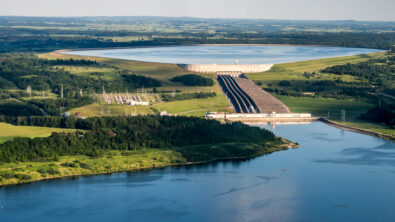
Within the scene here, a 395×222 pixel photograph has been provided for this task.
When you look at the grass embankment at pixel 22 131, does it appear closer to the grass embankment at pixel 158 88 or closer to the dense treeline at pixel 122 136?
the dense treeline at pixel 122 136

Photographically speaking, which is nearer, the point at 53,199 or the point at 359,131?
the point at 53,199

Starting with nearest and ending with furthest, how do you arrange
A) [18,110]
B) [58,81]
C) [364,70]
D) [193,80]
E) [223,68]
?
[18,110]
[193,80]
[58,81]
[223,68]
[364,70]

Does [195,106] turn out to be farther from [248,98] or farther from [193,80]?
[193,80]

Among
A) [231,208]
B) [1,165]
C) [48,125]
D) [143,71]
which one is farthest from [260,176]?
[143,71]

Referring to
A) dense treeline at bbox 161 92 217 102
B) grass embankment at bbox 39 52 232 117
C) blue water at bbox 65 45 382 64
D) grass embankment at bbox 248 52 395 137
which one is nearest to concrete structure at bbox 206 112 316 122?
grass embankment at bbox 248 52 395 137

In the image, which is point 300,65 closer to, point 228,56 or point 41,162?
point 228,56

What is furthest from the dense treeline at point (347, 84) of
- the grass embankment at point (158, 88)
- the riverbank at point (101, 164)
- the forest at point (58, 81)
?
the riverbank at point (101, 164)

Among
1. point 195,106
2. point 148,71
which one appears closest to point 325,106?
point 195,106
